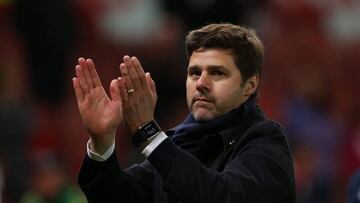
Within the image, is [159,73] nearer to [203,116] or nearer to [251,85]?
[251,85]

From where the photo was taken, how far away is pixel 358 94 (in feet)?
36.0

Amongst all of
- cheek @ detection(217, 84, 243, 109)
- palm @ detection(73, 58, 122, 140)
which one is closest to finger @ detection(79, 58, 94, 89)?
palm @ detection(73, 58, 122, 140)

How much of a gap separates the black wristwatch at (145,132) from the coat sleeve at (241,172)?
0.19 ft

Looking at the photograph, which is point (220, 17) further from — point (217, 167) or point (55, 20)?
point (217, 167)

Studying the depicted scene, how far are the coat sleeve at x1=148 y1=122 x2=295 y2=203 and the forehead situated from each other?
0.27m

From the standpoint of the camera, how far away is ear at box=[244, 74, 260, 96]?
488cm

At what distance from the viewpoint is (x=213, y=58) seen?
477 centimetres

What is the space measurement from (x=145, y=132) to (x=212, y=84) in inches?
14.7

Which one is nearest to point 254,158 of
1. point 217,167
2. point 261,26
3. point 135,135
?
point 217,167

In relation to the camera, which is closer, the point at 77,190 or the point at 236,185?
the point at 236,185

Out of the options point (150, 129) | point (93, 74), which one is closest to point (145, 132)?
point (150, 129)

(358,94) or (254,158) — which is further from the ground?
(254,158)

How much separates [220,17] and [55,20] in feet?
4.78

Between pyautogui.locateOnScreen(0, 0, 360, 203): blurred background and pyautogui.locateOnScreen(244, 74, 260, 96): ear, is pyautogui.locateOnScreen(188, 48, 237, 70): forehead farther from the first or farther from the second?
pyautogui.locateOnScreen(0, 0, 360, 203): blurred background
